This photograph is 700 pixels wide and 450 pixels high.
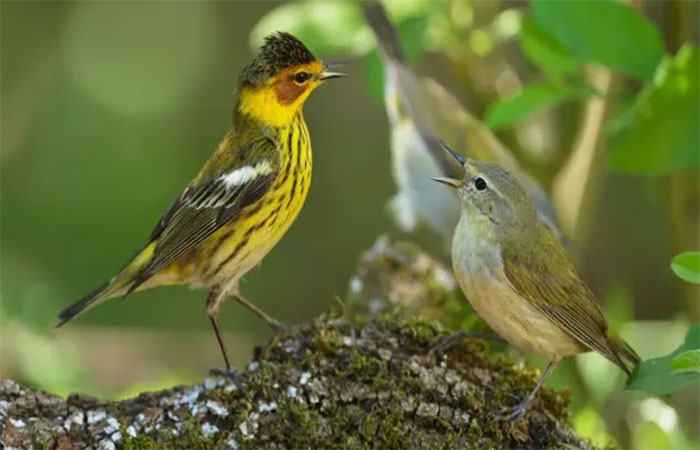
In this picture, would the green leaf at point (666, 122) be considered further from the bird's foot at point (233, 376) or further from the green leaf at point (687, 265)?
the bird's foot at point (233, 376)

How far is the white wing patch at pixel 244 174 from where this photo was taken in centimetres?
275

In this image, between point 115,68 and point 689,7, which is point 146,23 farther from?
point 689,7

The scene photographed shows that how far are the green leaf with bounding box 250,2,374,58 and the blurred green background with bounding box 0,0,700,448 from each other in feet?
0.59

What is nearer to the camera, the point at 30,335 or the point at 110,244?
the point at 30,335

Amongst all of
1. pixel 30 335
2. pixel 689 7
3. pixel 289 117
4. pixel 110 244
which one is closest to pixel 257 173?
pixel 289 117

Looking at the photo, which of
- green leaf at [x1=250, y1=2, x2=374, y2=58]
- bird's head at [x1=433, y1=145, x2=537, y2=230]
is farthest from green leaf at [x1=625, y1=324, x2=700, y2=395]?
green leaf at [x1=250, y1=2, x2=374, y2=58]

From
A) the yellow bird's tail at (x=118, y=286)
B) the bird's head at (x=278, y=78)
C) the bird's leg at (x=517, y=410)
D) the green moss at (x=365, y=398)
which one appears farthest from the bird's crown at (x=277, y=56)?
the bird's leg at (x=517, y=410)

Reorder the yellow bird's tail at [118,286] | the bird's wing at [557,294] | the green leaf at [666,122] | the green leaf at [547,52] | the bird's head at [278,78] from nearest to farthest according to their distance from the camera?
the bird's wing at [557,294] → the bird's head at [278,78] → the yellow bird's tail at [118,286] → the green leaf at [666,122] → the green leaf at [547,52]

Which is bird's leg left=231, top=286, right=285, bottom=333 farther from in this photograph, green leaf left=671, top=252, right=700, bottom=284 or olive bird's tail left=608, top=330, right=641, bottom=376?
green leaf left=671, top=252, right=700, bottom=284

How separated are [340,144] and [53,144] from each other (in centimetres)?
205

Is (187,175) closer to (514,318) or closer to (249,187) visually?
(249,187)

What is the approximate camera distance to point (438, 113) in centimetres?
396

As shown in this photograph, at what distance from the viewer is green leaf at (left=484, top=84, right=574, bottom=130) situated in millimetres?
3037

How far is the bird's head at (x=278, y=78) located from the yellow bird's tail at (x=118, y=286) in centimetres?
52
